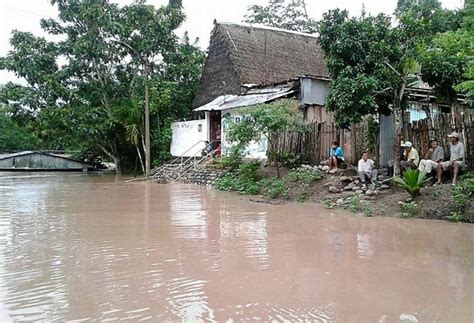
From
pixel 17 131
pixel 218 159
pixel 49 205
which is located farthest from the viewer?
pixel 17 131

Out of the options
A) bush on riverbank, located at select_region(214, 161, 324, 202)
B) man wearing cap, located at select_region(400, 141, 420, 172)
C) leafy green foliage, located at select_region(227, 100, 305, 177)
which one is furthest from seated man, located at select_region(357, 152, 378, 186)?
leafy green foliage, located at select_region(227, 100, 305, 177)

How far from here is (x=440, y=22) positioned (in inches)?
870

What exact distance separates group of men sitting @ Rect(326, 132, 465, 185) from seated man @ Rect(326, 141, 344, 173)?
470mm

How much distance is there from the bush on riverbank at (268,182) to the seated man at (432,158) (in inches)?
114

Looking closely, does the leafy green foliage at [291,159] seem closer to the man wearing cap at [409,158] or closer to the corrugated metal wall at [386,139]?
the corrugated metal wall at [386,139]

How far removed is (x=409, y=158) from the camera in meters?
11.6

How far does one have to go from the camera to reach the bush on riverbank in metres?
12.8

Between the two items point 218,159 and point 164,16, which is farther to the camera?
point 164,16

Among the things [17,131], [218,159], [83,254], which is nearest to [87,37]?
[218,159]

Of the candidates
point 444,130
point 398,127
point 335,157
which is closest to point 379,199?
point 398,127

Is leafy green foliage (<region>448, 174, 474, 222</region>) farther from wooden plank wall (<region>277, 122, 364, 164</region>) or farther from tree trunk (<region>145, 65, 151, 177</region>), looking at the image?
tree trunk (<region>145, 65, 151, 177</region>)

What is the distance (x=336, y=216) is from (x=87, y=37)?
17.7 meters

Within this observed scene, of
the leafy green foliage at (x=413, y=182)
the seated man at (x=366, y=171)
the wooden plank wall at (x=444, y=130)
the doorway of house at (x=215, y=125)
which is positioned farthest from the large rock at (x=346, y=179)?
the doorway of house at (x=215, y=125)

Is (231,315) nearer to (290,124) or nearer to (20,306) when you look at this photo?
(20,306)
